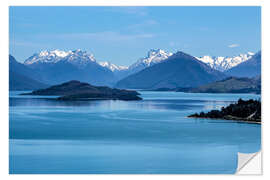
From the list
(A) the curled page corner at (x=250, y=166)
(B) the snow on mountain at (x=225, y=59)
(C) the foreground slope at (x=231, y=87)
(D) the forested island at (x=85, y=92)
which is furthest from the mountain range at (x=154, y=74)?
(A) the curled page corner at (x=250, y=166)

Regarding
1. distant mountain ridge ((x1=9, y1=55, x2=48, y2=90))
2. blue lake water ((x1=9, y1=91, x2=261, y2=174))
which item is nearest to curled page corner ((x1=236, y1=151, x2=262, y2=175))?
blue lake water ((x1=9, y1=91, x2=261, y2=174))

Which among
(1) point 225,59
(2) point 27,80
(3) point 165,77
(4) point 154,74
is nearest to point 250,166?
(1) point 225,59

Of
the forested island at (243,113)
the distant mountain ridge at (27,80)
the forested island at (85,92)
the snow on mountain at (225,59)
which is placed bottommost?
the forested island at (243,113)

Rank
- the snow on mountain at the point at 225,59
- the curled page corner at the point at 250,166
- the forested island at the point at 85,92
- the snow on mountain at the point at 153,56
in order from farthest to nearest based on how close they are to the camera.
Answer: the forested island at the point at 85,92 < the snow on mountain at the point at 153,56 < the snow on mountain at the point at 225,59 < the curled page corner at the point at 250,166

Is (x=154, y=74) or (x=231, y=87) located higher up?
(x=154, y=74)

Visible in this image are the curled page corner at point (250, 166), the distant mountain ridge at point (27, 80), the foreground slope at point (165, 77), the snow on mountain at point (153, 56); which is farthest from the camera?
the foreground slope at point (165, 77)

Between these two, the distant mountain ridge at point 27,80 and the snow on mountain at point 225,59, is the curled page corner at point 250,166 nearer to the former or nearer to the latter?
the snow on mountain at point 225,59

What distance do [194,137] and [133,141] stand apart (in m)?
3.18

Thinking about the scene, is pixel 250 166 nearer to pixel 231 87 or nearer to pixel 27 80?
pixel 27 80

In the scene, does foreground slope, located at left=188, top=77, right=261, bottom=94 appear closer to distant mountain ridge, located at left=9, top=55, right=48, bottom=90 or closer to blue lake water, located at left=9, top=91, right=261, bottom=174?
blue lake water, located at left=9, top=91, right=261, bottom=174

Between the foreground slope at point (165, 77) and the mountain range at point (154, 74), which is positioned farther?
the foreground slope at point (165, 77)
